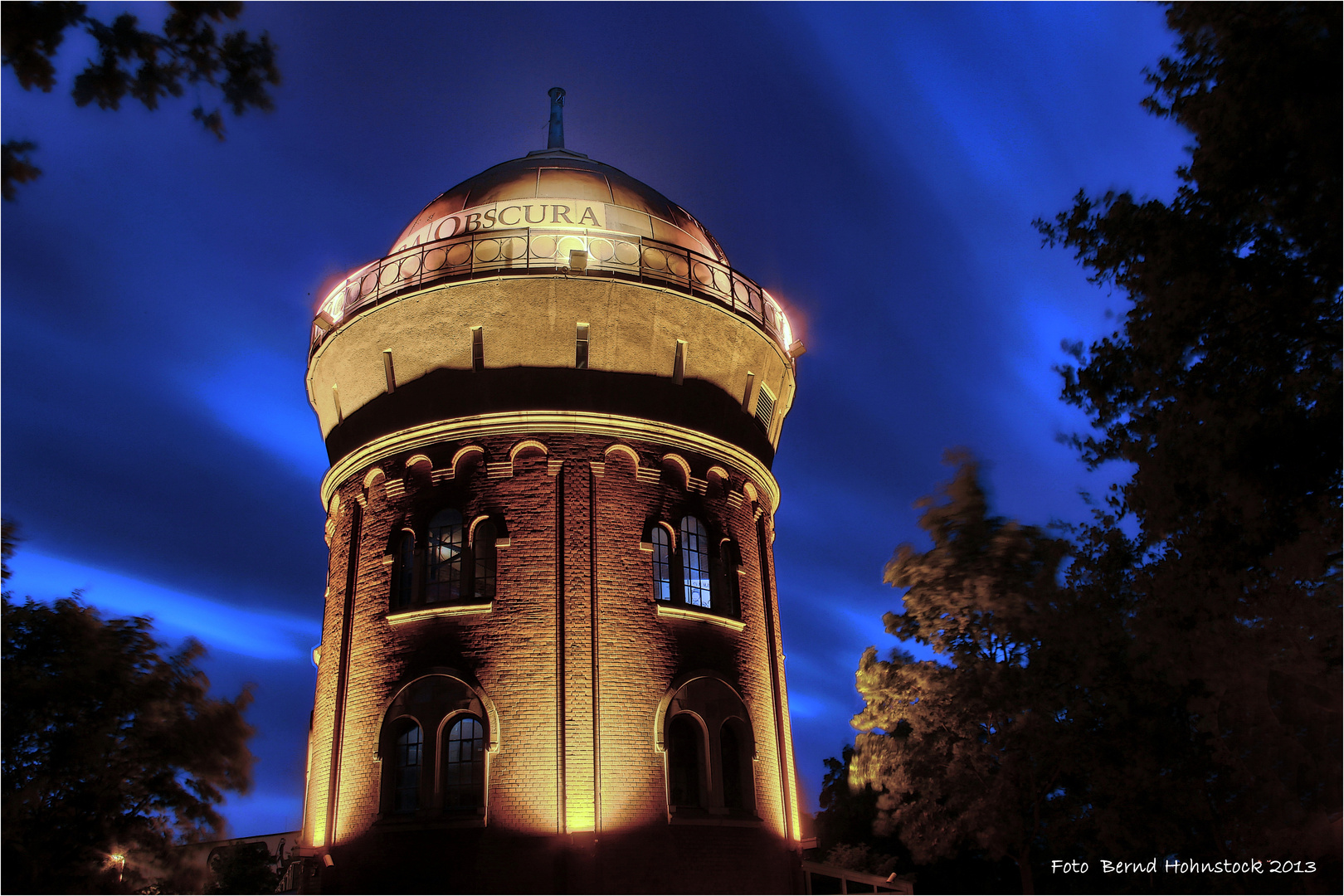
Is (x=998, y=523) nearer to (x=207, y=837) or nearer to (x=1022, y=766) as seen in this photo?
(x=1022, y=766)

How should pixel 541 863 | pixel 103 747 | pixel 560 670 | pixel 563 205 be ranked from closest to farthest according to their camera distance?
pixel 103 747, pixel 541 863, pixel 560 670, pixel 563 205

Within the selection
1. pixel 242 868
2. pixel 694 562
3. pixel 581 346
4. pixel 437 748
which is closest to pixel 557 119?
pixel 581 346

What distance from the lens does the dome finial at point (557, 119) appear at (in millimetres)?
27609

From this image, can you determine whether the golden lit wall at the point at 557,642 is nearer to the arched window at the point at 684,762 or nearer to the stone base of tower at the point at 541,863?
the stone base of tower at the point at 541,863

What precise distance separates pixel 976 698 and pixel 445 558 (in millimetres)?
12253

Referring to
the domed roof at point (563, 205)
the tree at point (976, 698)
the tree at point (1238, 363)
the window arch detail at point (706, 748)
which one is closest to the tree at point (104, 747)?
the window arch detail at point (706, 748)

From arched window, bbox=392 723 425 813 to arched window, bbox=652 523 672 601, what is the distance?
193 inches

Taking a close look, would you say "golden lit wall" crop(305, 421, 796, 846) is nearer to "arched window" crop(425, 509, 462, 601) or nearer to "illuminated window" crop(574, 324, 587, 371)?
"arched window" crop(425, 509, 462, 601)

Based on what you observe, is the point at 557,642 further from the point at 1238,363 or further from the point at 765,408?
the point at 1238,363

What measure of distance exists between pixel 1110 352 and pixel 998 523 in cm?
1149

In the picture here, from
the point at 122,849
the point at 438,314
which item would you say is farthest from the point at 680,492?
the point at 122,849

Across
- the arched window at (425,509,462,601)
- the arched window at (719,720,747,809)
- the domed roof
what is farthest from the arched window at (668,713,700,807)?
the domed roof

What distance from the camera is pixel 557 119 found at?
28031 millimetres

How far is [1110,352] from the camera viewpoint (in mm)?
14469
